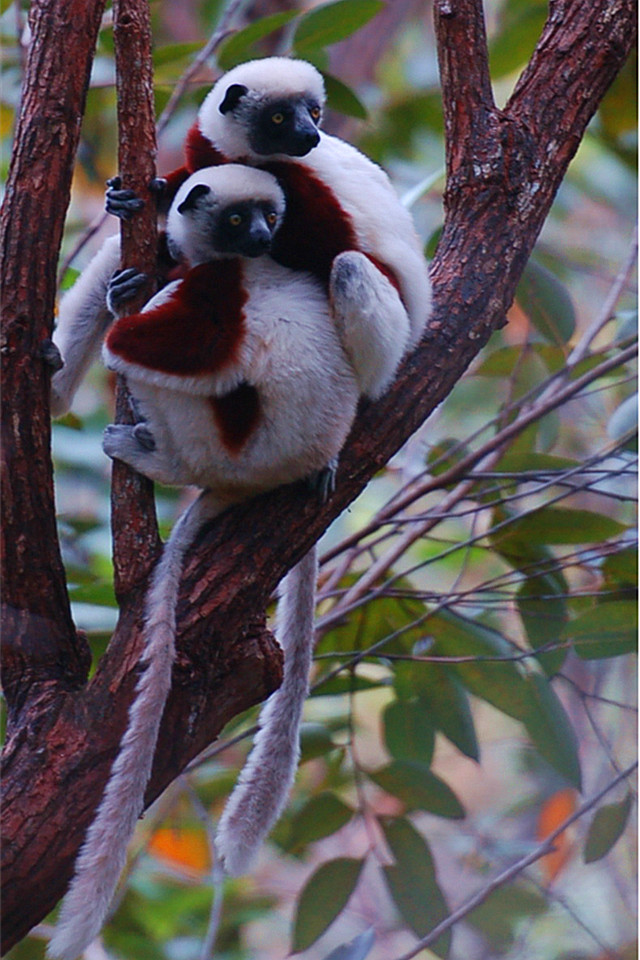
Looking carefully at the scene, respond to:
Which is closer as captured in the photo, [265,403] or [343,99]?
[265,403]

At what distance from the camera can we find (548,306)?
3512mm

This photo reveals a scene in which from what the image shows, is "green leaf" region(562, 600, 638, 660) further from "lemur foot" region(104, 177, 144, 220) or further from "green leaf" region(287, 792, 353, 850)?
"lemur foot" region(104, 177, 144, 220)

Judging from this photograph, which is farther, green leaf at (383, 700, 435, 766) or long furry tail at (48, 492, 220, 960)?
green leaf at (383, 700, 435, 766)

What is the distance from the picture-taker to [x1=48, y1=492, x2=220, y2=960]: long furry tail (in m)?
1.88

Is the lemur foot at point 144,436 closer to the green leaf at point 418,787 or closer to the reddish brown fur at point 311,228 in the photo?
the reddish brown fur at point 311,228

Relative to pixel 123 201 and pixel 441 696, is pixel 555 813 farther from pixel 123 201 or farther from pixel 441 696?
pixel 123 201

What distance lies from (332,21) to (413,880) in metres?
2.66

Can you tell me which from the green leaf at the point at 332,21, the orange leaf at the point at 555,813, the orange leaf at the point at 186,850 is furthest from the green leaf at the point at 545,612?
the orange leaf at the point at 555,813

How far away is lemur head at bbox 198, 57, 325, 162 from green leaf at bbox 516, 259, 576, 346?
1.03 meters

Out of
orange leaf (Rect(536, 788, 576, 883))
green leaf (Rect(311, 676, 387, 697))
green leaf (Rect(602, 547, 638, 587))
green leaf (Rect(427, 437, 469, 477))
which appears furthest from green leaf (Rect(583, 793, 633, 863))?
orange leaf (Rect(536, 788, 576, 883))

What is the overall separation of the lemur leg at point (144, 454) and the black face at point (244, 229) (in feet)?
1.49

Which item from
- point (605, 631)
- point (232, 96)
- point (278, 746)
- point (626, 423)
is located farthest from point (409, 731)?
point (232, 96)

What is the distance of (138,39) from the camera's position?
2275 millimetres

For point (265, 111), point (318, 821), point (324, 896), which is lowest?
point (324, 896)
